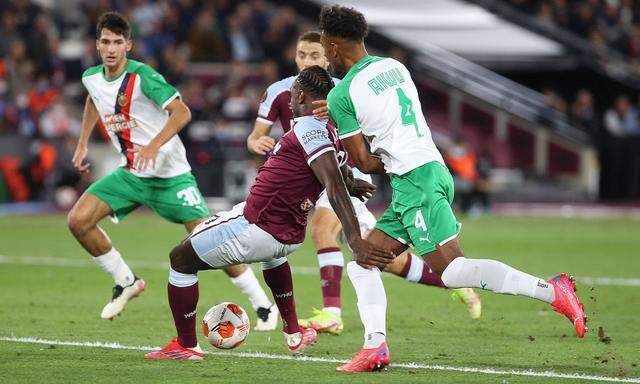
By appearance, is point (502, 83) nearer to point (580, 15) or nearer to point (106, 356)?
point (580, 15)

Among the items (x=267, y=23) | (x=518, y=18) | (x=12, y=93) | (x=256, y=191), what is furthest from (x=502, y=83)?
(x=256, y=191)

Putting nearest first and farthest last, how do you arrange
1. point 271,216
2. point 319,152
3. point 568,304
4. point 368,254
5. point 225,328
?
point 568,304 < point 368,254 < point 319,152 < point 271,216 < point 225,328

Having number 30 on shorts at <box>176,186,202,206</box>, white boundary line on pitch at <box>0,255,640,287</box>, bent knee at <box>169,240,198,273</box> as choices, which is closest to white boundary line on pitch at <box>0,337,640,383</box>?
bent knee at <box>169,240,198,273</box>

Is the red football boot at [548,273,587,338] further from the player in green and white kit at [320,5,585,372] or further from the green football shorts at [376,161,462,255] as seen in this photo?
the green football shorts at [376,161,462,255]

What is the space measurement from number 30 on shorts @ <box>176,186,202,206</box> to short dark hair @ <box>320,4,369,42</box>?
293cm

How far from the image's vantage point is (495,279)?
724 centimetres

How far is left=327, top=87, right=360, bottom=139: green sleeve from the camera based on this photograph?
24.1 ft

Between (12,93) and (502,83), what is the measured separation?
11.7 metres

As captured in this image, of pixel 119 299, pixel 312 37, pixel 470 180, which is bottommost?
pixel 470 180

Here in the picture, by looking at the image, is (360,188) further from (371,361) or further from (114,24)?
(114,24)

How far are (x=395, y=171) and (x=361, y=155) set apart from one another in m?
0.25

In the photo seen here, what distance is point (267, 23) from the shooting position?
28.8 metres

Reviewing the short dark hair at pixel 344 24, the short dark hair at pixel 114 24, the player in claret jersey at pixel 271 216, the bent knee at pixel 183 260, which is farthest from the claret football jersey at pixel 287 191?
the short dark hair at pixel 114 24

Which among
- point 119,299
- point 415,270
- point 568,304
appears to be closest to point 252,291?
point 119,299
